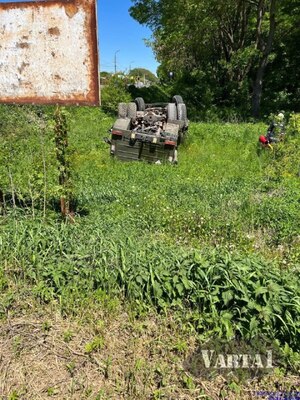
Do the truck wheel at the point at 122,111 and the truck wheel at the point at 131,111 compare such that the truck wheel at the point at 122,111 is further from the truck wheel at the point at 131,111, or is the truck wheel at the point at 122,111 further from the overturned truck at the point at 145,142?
the overturned truck at the point at 145,142

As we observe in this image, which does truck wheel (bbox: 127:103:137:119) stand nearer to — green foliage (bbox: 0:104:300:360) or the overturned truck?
the overturned truck

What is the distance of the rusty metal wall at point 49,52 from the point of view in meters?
3.72

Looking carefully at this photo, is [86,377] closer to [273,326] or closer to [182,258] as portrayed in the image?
[182,258]

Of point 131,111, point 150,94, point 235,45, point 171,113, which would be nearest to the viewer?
point 171,113

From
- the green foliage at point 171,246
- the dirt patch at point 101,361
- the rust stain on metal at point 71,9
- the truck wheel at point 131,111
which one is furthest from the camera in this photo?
the truck wheel at point 131,111

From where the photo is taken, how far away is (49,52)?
150 inches

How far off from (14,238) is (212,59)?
908 inches

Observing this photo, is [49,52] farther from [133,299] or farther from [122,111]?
[122,111]

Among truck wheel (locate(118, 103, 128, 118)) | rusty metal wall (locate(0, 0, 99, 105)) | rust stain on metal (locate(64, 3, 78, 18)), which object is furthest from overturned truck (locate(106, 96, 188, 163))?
rust stain on metal (locate(64, 3, 78, 18))

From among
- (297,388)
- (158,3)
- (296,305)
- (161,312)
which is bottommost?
(297,388)

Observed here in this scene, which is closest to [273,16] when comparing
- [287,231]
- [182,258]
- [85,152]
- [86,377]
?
[85,152]

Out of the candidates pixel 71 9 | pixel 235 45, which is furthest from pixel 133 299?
pixel 235 45

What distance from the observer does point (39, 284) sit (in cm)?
304

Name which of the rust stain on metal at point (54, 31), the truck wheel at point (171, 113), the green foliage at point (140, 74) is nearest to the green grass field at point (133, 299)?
the rust stain on metal at point (54, 31)
